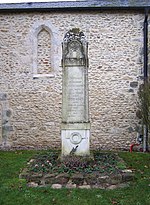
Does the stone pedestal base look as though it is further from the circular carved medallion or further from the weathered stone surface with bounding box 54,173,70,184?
the weathered stone surface with bounding box 54,173,70,184

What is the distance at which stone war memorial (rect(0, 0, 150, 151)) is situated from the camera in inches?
463

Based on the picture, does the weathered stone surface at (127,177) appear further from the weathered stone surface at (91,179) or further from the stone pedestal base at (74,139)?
the stone pedestal base at (74,139)

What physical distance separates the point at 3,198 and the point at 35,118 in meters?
6.77

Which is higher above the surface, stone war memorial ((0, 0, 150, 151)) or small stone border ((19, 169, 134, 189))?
stone war memorial ((0, 0, 150, 151))

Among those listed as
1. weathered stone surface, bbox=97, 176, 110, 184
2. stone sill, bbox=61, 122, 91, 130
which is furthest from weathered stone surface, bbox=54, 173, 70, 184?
stone sill, bbox=61, 122, 91, 130

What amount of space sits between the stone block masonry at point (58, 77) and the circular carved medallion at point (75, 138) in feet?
14.6

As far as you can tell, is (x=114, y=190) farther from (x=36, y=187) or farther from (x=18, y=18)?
(x=18, y=18)

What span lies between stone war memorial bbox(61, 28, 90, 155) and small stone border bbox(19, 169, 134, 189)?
1309 millimetres

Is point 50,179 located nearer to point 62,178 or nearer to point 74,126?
point 62,178

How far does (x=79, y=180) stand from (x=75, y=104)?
2117mm

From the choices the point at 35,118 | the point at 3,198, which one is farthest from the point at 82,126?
the point at 35,118

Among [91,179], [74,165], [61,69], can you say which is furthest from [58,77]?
[91,179]

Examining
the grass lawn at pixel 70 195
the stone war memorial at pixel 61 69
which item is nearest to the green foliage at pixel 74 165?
the grass lawn at pixel 70 195

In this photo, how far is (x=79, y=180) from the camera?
19.9ft
